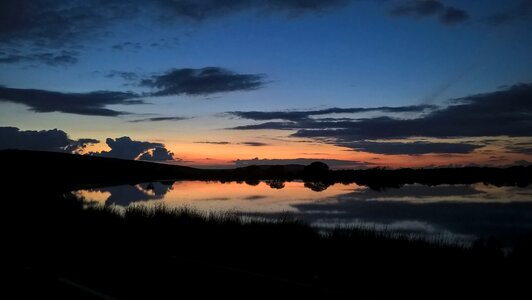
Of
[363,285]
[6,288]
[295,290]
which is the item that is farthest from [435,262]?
[6,288]

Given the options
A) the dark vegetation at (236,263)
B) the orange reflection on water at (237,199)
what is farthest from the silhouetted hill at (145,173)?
the dark vegetation at (236,263)

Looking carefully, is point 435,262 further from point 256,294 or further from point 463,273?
point 256,294

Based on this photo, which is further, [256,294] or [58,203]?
[58,203]

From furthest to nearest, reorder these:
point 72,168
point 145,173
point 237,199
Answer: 1. point 145,173
2. point 72,168
3. point 237,199

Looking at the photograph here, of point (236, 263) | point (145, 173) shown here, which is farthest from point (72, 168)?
point (236, 263)

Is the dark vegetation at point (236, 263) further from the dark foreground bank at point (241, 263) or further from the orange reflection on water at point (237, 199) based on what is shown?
the orange reflection on water at point (237, 199)

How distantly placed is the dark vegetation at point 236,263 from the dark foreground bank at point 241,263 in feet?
0.09

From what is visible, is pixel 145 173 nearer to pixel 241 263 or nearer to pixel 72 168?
pixel 72 168

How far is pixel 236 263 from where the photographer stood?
42.1 feet

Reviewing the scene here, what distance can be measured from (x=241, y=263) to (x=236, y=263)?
0.14 meters

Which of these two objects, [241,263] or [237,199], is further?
[237,199]

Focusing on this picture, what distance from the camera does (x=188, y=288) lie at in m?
9.35

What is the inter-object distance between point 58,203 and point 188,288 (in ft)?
80.9

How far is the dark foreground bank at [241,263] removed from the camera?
935 cm
